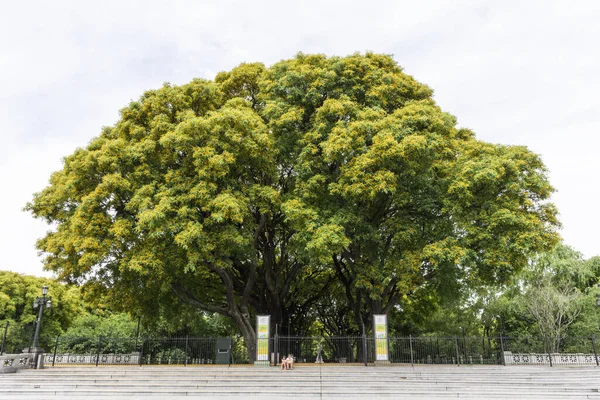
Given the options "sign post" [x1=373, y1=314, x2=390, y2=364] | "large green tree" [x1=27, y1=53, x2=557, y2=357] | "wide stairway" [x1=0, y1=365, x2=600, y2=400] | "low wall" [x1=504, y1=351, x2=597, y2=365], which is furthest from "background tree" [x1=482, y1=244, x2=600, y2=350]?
"sign post" [x1=373, y1=314, x2=390, y2=364]

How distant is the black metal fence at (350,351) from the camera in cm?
1927

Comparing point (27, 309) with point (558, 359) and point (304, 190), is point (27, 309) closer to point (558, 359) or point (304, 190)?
point (304, 190)

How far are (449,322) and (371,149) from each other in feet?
71.6

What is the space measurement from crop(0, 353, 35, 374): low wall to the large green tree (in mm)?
3829

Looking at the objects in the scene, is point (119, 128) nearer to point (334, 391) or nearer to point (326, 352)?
point (334, 391)

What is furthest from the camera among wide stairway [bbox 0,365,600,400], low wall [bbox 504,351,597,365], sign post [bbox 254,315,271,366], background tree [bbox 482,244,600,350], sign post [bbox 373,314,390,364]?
background tree [bbox 482,244,600,350]

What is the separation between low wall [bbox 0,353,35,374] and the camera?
55.1ft

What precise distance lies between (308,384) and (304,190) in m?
7.90

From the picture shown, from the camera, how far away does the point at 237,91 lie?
2333 centimetres

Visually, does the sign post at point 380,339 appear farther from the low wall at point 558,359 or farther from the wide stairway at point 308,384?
the low wall at point 558,359

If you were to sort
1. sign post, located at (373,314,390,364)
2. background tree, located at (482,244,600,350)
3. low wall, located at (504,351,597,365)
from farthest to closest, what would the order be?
background tree, located at (482,244,600,350) → low wall, located at (504,351,597,365) → sign post, located at (373,314,390,364)

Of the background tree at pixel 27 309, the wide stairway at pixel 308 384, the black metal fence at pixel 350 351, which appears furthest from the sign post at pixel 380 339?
the background tree at pixel 27 309

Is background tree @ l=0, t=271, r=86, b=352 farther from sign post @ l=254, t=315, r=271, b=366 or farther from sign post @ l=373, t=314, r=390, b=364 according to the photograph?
sign post @ l=373, t=314, r=390, b=364

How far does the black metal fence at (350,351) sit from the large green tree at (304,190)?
94.4 inches
